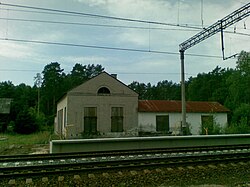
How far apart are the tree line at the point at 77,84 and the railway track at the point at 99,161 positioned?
1299 inches

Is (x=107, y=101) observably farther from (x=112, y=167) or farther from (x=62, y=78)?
(x=62, y=78)

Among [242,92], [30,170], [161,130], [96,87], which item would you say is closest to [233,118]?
[242,92]

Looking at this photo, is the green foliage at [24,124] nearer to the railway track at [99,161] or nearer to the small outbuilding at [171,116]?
the small outbuilding at [171,116]

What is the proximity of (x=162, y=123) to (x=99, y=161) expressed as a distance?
2705cm

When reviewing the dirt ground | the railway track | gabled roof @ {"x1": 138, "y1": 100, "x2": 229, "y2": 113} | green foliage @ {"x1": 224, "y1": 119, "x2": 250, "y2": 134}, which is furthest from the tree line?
the railway track

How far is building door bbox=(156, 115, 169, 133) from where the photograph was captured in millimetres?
36750

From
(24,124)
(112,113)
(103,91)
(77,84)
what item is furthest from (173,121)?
(77,84)

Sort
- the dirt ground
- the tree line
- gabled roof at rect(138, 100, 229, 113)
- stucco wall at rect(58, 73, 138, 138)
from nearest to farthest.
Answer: the dirt ground
stucco wall at rect(58, 73, 138, 138)
gabled roof at rect(138, 100, 229, 113)
the tree line

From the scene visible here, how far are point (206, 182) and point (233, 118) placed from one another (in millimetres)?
41088

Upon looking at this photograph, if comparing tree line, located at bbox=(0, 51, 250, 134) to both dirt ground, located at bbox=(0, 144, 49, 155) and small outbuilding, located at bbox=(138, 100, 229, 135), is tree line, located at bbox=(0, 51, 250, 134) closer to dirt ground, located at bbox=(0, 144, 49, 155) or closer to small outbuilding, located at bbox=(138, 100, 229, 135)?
small outbuilding, located at bbox=(138, 100, 229, 135)

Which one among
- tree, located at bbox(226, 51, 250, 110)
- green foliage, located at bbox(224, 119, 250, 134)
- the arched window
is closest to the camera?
green foliage, located at bbox(224, 119, 250, 134)

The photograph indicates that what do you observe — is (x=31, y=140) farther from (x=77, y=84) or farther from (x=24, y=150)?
(x=77, y=84)

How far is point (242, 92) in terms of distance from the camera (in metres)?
57.7

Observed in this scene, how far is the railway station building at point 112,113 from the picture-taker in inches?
1330
